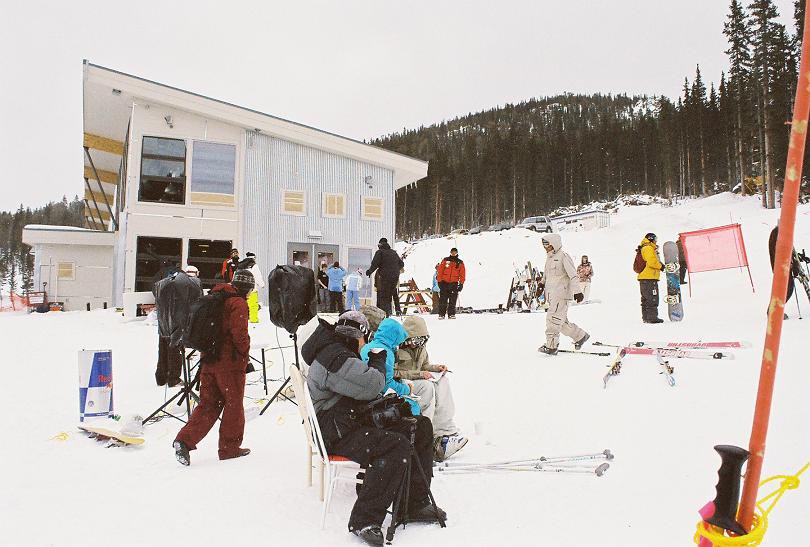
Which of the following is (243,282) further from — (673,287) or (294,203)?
(294,203)

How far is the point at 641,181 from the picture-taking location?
2638 inches

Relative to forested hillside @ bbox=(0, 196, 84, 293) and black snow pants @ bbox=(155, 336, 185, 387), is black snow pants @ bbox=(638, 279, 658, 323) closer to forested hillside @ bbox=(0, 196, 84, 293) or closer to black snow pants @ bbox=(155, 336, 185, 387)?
black snow pants @ bbox=(155, 336, 185, 387)

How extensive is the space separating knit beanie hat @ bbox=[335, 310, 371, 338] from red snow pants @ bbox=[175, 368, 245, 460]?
1.59m

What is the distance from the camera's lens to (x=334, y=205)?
17.7m

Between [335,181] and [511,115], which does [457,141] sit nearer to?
[511,115]

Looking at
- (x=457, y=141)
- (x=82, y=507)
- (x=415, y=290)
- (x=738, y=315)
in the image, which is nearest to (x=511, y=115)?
(x=457, y=141)

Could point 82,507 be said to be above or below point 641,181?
below

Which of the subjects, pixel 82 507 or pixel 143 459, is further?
pixel 143 459

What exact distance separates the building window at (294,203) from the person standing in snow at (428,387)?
1327cm

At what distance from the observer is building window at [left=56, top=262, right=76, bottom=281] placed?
21688mm

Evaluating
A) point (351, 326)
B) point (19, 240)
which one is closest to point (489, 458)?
point (351, 326)

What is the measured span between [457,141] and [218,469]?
337 feet

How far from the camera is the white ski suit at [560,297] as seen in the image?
7.51 metres

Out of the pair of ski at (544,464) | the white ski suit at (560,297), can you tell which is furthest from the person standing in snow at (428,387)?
the white ski suit at (560,297)
